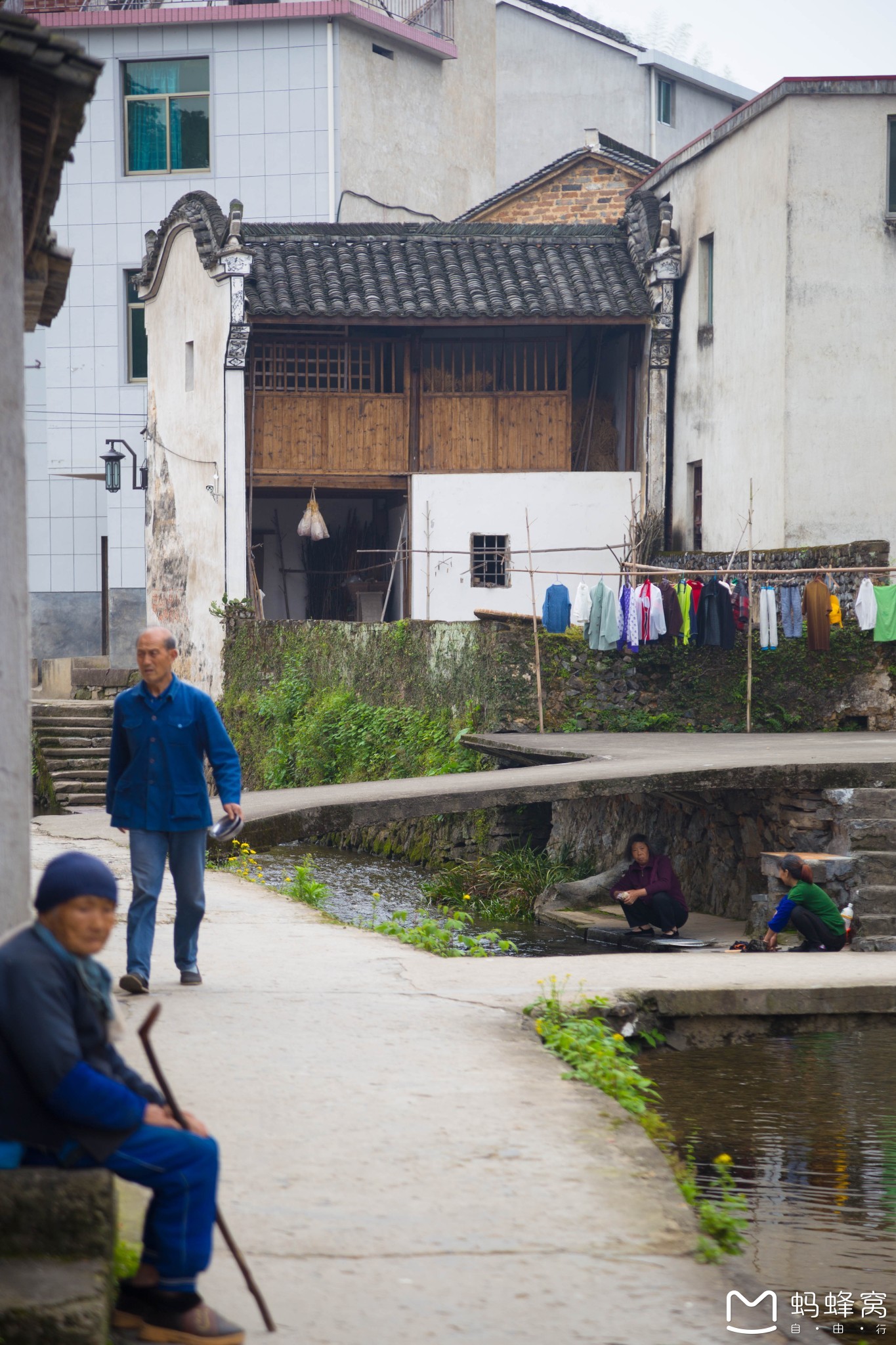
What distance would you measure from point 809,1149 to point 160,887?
312 centimetres

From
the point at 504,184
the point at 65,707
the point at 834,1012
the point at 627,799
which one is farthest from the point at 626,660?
the point at 504,184

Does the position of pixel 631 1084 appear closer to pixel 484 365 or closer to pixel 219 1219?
pixel 219 1219

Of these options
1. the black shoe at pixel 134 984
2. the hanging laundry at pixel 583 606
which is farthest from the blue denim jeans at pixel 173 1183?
the hanging laundry at pixel 583 606

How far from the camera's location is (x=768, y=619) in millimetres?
17516

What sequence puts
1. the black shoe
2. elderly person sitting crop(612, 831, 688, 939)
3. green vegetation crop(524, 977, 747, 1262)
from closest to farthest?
green vegetation crop(524, 977, 747, 1262), the black shoe, elderly person sitting crop(612, 831, 688, 939)

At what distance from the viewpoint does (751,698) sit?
727 inches

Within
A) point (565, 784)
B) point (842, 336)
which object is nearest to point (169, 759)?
point (565, 784)

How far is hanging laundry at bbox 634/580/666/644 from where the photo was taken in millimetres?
17844

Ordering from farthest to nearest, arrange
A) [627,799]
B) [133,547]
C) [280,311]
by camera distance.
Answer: [133,547], [280,311], [627,799]

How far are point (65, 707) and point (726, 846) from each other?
1022cm

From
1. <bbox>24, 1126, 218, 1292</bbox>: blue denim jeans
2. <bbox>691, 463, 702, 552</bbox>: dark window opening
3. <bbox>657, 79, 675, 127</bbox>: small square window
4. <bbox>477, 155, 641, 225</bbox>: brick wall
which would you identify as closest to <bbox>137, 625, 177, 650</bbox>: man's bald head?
<bbox>24, 1126, 218, 1292</bbox>: blue denim jeans

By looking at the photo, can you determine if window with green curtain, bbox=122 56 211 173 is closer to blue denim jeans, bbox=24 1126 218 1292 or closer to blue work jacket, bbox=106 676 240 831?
blue work jacket, bbox=106 676 240 831

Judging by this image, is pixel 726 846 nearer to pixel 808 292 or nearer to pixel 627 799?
pixel 627 799

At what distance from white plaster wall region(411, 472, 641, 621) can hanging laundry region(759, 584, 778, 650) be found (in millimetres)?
5719
